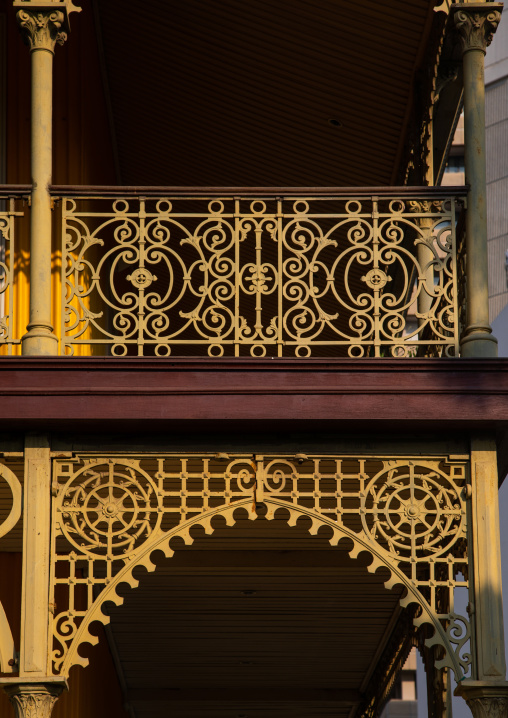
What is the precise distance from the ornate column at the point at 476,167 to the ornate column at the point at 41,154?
2.51m

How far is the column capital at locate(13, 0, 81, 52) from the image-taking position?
820 centimetres

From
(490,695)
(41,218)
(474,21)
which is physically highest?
(474,21)

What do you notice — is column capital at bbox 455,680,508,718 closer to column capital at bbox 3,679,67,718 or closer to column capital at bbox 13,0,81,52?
column capital at bbox 3,679,67,718

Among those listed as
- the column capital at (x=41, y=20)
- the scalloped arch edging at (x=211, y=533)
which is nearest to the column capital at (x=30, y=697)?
the scalloped arch edging at (x=211, y=533)

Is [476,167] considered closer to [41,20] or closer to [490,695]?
[41,20]

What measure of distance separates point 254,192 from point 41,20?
5.68 ft

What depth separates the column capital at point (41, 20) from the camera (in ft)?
26.9

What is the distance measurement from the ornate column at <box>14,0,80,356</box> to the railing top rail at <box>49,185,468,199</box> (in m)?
0.16

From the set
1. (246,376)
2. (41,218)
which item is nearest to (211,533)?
(246,376)

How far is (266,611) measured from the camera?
42.0ft

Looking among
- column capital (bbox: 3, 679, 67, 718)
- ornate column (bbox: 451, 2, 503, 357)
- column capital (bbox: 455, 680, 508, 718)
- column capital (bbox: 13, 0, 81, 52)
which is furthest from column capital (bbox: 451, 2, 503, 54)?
column capital (bbox: 3, 679, 67, 718)

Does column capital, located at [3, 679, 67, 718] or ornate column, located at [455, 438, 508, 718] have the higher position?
ornate column, located at [455, 438, 508, 718]

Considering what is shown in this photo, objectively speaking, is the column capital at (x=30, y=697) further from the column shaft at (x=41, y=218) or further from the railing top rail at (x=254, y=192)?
the railing top rail at (x=254, y=192)

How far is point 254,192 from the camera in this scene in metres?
8.27
